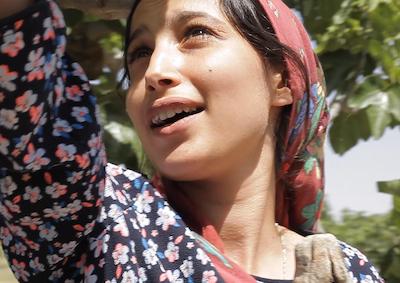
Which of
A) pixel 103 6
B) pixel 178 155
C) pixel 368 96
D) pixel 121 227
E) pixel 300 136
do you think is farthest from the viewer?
pixel 368 96

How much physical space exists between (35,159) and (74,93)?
0.10 metres

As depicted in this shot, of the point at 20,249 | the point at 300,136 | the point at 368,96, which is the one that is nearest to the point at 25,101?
the point at 20,249

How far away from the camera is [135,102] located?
1321mm

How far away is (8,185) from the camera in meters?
1.03

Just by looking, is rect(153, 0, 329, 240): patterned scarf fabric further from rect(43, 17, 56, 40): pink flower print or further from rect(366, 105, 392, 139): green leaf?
rect(366, 105, 392, 139): green leaf

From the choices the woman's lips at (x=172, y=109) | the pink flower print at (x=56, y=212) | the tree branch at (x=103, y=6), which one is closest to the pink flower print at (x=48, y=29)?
the pink flower print at (x=56, y=212)

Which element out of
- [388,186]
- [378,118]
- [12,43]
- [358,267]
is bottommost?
[388,186]

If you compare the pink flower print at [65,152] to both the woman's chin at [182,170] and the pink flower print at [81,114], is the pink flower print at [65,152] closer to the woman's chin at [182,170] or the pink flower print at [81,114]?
the pink flower print at [81,114]

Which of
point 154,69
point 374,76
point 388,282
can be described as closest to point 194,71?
point 154,69

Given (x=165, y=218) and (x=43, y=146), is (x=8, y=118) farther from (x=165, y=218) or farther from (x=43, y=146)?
(x=165, y=218)

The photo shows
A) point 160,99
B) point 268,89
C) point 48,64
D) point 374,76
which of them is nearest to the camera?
point 48,64

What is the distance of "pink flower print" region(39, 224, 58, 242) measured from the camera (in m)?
1.07

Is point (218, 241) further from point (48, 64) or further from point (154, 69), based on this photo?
point (48, 64)

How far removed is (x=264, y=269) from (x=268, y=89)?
11.0 inches
